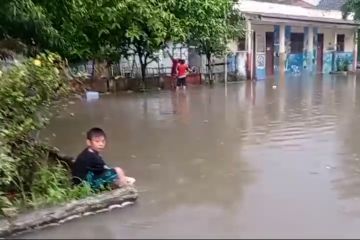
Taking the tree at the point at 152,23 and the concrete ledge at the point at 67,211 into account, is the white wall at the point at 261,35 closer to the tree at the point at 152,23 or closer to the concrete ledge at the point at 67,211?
the tree at the point at 152,23

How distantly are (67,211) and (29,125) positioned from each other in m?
0.94

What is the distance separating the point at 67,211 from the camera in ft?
17.6

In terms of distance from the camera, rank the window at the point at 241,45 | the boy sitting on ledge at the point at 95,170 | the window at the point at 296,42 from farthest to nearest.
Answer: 1. the window at the point at 296,42
2. the window at the point at 241,45
3. the boy sitting on ledge at the point at 95,170

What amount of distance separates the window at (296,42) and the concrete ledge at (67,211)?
95.5 feet

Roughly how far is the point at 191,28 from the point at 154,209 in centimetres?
1482

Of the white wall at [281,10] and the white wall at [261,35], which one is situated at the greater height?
the white wall at [281,10]

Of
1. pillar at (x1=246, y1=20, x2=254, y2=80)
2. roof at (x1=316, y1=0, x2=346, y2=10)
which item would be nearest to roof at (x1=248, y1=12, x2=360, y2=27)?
pillar at (x1=246, y1=20, x2=254, y2=80)

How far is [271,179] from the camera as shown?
7.00m

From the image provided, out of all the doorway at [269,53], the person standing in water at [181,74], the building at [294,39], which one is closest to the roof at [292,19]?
the building at [294,39]

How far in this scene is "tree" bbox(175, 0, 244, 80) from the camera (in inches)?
774

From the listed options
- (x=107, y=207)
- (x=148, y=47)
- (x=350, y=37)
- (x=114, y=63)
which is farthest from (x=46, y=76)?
(x=350, y=37)

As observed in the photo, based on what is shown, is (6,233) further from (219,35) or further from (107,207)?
(219,35)

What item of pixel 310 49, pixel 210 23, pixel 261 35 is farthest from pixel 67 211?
pixel 310 49

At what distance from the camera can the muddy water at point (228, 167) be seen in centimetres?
514
